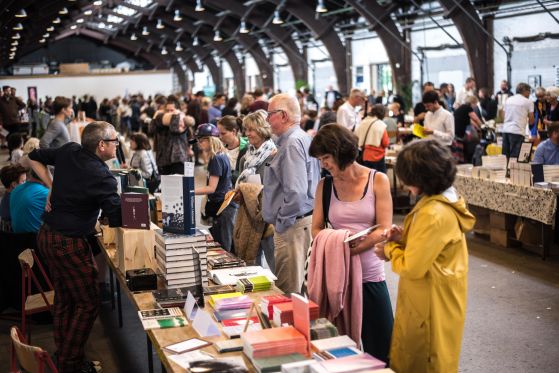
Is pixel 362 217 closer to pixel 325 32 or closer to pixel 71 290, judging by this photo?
pixel 71 290

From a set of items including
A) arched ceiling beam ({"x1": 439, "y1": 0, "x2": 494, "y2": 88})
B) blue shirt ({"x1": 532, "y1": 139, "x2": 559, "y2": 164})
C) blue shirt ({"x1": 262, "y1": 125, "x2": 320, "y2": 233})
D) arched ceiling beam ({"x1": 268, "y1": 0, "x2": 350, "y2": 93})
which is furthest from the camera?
arched ceiling beam ({"x1": 268, "y1": 0, "x2": 350, "y2": 93})

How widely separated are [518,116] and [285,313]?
7959 millimetres

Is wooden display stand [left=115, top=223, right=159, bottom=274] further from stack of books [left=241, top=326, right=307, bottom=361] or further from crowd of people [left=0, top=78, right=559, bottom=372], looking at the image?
stack of books [left=241, top=326, right=307, bottom=361]

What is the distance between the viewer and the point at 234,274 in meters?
3.70

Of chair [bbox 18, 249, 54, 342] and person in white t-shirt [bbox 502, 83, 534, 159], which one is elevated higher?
person in white t-shirt [bbox 502, 83, 534, 159]

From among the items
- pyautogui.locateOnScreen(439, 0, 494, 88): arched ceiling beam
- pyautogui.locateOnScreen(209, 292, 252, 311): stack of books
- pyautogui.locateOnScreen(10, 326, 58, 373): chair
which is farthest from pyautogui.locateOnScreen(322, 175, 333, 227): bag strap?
pyautogui.locateOnScreen(439, 0, 494, 88): arched ceiling beam

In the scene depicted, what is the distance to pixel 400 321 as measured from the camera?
265 cm

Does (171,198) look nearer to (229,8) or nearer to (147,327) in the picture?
(147,327)

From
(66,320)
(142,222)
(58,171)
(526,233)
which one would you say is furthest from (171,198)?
(526,233)

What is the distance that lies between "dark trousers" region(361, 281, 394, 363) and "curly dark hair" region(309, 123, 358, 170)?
1.82ft

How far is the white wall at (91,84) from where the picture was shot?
30.1 meters

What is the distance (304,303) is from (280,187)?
4.80ft

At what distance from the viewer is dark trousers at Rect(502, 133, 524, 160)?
32.4 feet

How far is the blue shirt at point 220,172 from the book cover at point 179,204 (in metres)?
1.78
